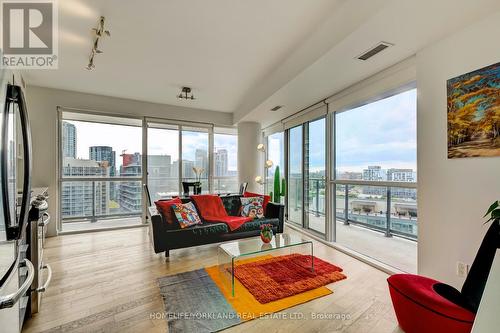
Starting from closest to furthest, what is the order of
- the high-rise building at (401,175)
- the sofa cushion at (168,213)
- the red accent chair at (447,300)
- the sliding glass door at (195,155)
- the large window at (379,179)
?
the red accent chair at (447,300), the high-rise building at (401,175), the large window at (379,179), the sofa cushion at (168,213), the sliding glass door at (195,155)

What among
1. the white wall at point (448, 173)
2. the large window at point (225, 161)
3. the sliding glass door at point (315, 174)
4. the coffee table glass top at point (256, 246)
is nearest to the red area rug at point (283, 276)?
the coffee table glass top at point (256, 246)

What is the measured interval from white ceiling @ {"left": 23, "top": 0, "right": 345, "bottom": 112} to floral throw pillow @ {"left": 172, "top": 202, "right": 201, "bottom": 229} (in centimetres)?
208

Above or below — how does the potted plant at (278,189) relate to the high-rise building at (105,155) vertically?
below

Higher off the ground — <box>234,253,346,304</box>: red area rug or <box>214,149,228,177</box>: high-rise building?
<box>214,149,228,177</box>: high-rise building

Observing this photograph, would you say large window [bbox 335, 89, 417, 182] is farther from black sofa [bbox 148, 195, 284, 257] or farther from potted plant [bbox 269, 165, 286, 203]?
potted plant [bbox 269, 165, 286, 203]

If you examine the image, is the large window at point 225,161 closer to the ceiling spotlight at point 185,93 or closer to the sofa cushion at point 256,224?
the ceiling spotlight at point 185,93

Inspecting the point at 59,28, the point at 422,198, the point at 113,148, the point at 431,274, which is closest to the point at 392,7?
the point at 422,198

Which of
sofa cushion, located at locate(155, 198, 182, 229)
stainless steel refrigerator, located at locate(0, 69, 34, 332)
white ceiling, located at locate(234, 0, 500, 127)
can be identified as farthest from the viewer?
sofa cushion, located at locate(155, 198, 182, 229)

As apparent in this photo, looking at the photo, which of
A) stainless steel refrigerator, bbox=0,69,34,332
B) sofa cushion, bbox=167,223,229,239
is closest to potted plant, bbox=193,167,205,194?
sofa cushion, bbox=167,223,229,239

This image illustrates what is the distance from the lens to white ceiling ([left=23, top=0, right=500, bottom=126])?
1954 millimetres

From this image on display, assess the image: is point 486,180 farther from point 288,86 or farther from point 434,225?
point 288,86

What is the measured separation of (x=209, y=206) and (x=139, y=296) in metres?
1.83

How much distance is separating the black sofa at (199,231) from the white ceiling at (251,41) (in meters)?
2.03

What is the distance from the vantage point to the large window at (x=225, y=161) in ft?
20.1
